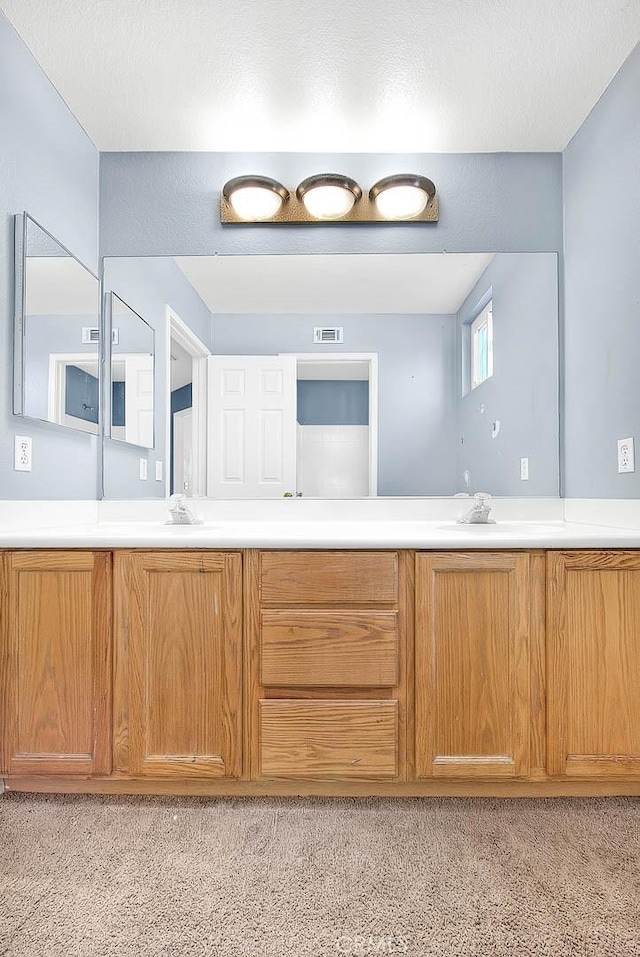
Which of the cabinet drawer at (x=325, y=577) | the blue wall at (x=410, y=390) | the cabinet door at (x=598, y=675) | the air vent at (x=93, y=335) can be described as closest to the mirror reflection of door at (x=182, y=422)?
the air vent at (x=93, y=335)

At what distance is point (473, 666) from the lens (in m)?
1.64

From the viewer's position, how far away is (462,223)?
2.33 m

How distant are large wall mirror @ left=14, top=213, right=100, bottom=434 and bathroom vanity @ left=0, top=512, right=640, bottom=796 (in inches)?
22.3

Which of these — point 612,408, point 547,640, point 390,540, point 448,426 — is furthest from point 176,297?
point 547,640

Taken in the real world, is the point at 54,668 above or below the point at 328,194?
below

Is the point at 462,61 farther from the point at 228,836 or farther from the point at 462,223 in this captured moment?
the point at 228,836

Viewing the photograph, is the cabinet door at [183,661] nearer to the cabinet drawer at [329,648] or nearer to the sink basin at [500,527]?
the cabinet drawer at [329,648]

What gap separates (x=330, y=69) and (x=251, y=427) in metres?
1.24

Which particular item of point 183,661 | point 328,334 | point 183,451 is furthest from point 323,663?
point 328,334

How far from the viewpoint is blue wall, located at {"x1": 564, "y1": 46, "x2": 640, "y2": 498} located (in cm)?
187

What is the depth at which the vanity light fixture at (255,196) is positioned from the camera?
2.24m

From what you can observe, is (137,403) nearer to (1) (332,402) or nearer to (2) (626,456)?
(1) (332,402)

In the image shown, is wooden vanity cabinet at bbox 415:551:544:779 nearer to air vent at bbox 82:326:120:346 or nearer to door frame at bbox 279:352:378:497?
door frame at bbox 279:352:378:497

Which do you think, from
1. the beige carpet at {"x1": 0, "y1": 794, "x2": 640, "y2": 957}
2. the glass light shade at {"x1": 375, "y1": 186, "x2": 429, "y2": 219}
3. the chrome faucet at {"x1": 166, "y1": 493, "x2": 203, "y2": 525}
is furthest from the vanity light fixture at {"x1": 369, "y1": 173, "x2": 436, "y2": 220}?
the beige carpet at {"x1": 0, "y1": 794, "x2": 640, "y2": 957}
